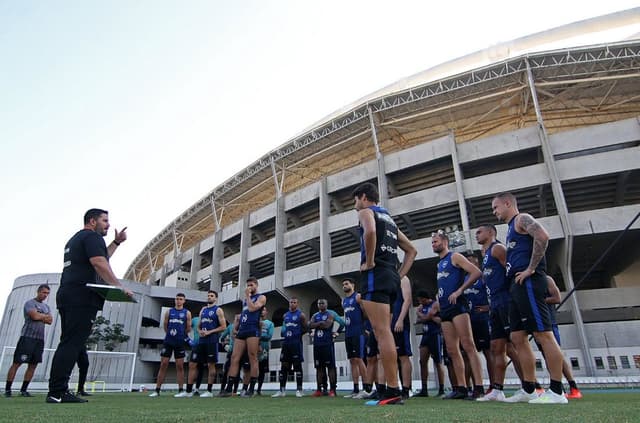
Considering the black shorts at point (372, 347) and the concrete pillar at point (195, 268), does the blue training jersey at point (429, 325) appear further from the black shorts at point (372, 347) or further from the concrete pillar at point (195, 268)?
the concrete pillar at point (195, 268)

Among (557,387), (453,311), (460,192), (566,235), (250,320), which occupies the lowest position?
(557,387)

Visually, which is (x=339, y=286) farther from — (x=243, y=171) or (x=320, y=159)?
(x=243, y=171)

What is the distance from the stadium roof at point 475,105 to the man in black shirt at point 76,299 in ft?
68.1

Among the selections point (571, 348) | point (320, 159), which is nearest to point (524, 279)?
point (571, 348)

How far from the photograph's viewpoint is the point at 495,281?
4.59 metres

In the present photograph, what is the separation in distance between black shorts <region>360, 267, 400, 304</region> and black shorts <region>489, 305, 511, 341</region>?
5.29 ft

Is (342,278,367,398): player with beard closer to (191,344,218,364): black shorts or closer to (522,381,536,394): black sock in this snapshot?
(191,344,218,364): black shorts

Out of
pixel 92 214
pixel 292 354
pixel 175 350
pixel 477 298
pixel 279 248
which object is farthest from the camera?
pixel 279 248

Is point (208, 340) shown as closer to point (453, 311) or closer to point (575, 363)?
point (453, 311)

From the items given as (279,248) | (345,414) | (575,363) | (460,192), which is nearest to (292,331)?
(345,414)

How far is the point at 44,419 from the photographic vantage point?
7.64 feet

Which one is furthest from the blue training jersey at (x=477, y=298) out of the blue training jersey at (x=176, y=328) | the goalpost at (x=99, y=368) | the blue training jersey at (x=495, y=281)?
the goalpost at (x=99, y=368)

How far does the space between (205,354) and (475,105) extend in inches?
847

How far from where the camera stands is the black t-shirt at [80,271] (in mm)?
3963
